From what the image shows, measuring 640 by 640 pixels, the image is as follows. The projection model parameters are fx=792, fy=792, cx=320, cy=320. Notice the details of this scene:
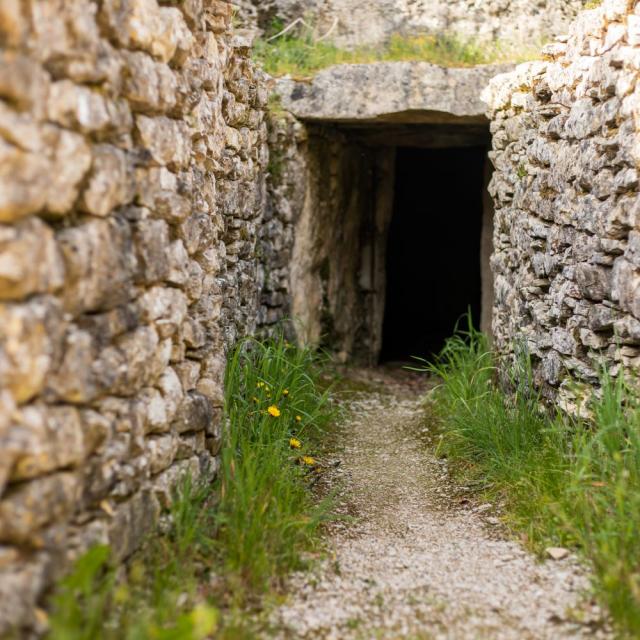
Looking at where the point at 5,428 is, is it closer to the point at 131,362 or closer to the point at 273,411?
the point at 131,362

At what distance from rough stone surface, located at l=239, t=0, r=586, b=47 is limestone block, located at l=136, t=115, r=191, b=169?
4.21 meters

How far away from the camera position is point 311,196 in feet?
20.9

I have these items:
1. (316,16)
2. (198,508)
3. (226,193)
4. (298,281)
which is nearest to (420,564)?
(198,508)

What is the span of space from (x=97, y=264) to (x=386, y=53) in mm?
4854

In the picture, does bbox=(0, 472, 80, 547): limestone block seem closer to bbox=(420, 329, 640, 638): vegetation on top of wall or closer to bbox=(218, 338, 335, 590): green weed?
bbox=(218, 338, 335, 590): green weed

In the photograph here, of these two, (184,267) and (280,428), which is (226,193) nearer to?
(280,428)

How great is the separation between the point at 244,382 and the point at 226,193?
3.53 feet

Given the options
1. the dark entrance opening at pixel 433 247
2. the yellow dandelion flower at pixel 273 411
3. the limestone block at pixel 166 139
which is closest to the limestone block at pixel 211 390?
the yellow dandelion flower at pixel 273 411

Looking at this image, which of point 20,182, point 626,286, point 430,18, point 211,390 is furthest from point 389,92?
point 20,182

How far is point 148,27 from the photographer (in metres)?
2.41

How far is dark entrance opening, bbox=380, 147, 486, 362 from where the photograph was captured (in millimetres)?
10297

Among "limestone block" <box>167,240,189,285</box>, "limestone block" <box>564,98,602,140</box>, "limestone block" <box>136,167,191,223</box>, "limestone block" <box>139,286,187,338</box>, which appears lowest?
"limestone block" <box>139,286,187,338</box>

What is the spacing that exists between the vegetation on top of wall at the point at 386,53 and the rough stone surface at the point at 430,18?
4.3 inches

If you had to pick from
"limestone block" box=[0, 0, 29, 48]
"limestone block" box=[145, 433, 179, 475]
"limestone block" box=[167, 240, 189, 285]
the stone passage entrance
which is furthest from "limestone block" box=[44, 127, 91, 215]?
the stone passage entrance
